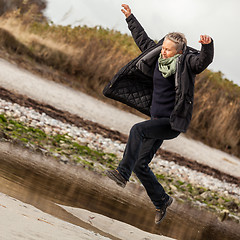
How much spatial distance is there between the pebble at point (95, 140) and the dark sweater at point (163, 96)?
466 centimetres

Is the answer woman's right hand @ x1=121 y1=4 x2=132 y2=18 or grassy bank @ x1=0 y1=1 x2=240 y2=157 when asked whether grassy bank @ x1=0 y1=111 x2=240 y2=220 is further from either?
grassy bank @ x1=0 y1=1 x2=240 y2=157

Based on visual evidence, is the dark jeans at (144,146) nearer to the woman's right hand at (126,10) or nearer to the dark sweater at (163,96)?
the dark sweater at (163,96)

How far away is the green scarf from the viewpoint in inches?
156

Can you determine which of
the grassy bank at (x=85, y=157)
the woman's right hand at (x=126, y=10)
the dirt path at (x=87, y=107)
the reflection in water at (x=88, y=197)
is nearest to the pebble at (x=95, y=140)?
the grassy bank at (x=85, y=157)

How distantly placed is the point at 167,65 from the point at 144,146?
74 centimetres

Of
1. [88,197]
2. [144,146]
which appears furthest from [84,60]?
[144,146]

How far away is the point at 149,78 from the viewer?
14.6ft

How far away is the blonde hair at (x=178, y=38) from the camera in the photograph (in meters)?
4.04

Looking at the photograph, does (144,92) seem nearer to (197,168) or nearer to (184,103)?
(184,103)

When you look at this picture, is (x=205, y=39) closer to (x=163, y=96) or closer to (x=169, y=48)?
(x=169, y=48)

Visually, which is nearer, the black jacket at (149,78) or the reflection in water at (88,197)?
the black jacket at (149,78)

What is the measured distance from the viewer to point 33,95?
11156 millimetres

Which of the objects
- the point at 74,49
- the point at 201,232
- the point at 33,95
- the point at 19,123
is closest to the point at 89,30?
the point at 74,49

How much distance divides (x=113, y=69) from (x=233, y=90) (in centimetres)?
610
